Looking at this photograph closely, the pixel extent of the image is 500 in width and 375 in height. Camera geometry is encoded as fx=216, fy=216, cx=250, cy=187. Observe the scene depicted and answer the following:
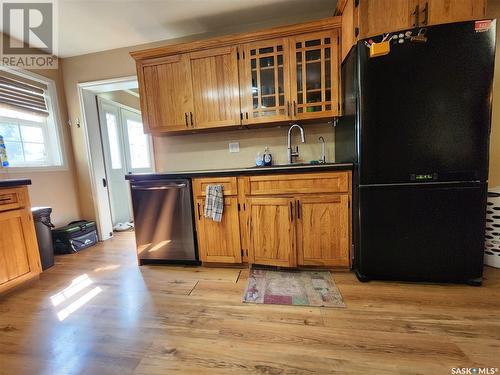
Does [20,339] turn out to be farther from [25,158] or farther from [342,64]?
[342,64]

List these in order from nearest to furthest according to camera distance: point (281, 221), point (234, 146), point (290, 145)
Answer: point (281, 221), point (290, 145), point (234, 146)

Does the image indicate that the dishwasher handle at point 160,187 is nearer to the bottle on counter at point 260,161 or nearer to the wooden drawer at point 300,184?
the wooden drawer at point 300,184

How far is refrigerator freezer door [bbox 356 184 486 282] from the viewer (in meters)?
1.52

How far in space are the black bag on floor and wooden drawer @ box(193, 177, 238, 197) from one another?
1869 mm

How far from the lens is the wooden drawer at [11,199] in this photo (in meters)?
1.71

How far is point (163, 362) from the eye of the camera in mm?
1075

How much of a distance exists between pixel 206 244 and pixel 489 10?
3292mm

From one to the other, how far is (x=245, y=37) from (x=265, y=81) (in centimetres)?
42

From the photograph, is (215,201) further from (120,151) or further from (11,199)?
(120,151)

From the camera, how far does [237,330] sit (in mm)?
1267

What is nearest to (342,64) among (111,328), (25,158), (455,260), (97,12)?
(455,260)

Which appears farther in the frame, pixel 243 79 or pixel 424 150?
pixel 243 79

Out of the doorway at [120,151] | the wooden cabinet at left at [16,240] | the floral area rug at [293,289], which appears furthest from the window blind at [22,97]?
the floral area rug at [293,289]

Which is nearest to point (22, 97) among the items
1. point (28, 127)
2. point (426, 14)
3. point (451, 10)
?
point (28, 127)
